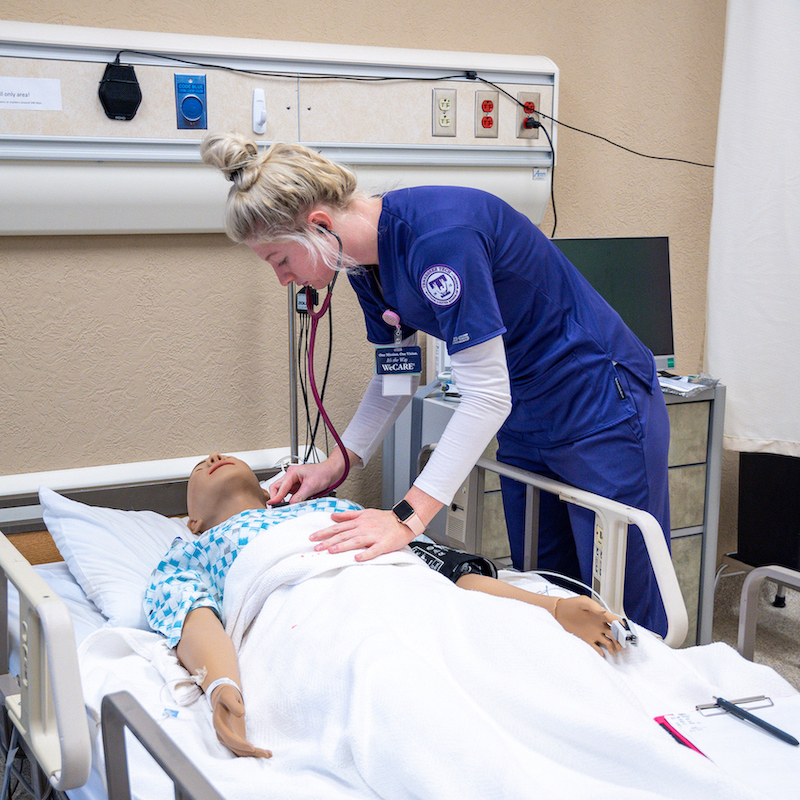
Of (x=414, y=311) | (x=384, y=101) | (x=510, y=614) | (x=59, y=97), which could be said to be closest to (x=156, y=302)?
(x=59, y=97)

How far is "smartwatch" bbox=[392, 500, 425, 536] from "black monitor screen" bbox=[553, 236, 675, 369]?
132 centimetres

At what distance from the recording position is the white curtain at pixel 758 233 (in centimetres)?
257

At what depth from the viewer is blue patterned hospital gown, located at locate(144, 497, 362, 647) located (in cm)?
151

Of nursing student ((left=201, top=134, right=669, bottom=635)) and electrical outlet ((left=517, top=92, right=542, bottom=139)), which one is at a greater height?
electrical outlet ((left=517, top=92, right=542, bottom=139))

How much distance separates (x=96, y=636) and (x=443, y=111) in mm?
1797

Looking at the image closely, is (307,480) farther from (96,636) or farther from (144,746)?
(144,746)

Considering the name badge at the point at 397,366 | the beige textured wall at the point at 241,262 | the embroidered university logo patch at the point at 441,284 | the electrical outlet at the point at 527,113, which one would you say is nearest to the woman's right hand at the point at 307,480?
the name badge at the point at 397,366

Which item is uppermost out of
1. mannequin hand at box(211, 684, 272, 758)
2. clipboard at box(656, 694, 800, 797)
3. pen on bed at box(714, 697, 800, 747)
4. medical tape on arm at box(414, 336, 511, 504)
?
medical tape on arm at box(414, 336, 511, 504)

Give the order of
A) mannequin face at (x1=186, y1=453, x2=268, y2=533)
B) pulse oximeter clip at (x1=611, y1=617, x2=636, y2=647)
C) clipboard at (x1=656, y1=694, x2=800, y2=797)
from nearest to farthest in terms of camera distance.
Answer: clipboard at (x1=656, y1=694, x2=800, y2=797)
pulse oximeter clip at (x1=611, y1=617, x2=636, y2=647)
mannequin face at (x1=186, y1=453, x2=268, y2=533)

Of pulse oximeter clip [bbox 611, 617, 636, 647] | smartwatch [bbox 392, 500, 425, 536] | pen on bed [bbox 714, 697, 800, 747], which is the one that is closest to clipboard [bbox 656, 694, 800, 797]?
pen on bed [bbox 714, 697, 800, 747]

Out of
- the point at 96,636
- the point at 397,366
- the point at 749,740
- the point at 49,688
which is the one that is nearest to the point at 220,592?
the point at 96,636

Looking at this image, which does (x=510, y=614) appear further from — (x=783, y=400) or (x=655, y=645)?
(x=783, y=400)

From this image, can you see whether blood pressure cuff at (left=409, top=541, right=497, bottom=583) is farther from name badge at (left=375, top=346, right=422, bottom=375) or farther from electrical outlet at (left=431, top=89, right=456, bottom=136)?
electrical outlet at (left=431, top=89, right=456, bottom=136)

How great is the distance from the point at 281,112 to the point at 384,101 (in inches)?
12.6
